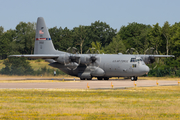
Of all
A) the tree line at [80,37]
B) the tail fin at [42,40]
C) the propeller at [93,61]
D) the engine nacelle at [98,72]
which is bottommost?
the engine nacelle at [98,72]

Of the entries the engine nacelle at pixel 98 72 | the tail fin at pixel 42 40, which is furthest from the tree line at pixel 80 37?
the engine nacelle at pixel 98 72

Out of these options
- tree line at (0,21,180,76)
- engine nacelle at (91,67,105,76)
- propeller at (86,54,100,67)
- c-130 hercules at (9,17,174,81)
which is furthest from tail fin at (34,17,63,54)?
tree line at (0,21,180,76)

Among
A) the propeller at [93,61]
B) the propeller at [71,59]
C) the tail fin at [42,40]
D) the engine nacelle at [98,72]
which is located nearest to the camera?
the propeller at [71,59]

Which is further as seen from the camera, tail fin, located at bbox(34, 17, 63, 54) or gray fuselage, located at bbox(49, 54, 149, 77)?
tail fin, located at bbox(34, 17, 63, 54)

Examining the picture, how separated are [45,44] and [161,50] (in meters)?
35.6

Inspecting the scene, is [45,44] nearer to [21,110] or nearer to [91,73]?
[91,73]

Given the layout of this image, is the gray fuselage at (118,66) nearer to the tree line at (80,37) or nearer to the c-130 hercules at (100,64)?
the c-130 hercules at (100,64)

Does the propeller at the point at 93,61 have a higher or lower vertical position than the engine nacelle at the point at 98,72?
higher

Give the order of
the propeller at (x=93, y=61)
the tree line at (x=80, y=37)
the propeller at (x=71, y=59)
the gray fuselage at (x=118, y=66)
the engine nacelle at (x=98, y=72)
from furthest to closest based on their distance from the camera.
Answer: the tree line at (x=80, y=37) → the propeller at (x=93, y=61) → the engine nacelle at (x=98, y=72) → the propeller at (x=71, y=59) → the gray fuselage at (x=118, y=66)

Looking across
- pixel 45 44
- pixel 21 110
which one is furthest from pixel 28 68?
pixel 21 110

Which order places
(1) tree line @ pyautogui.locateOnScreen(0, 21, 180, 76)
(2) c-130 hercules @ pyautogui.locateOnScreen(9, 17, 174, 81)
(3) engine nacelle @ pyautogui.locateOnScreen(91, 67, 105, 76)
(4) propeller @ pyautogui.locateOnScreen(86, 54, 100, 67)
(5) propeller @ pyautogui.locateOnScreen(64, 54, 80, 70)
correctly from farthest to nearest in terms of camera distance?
(1) tree line @ pyautogui.locateOnScreen(0, 21, 180, 76), (4) propeller @ pyautogui.locateOnScreen(86, 54, 100, 67), (3) engine nacelle @ pyautogui.locateOnScreen(91, 67, 105, 76), (5) propeller @ pyautogui.locateOnScreen(64, 54, 80, 70), (2) c-130 hercules @ pyautogui.locateOnScreen(9, 17, 174, 81)

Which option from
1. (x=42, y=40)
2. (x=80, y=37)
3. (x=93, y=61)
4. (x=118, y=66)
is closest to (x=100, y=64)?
(x=93, y=61)

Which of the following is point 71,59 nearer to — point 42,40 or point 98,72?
point 98,72

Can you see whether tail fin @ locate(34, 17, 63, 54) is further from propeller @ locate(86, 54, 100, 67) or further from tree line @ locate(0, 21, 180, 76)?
tree line @ locate(0, 21, 180, 76)
